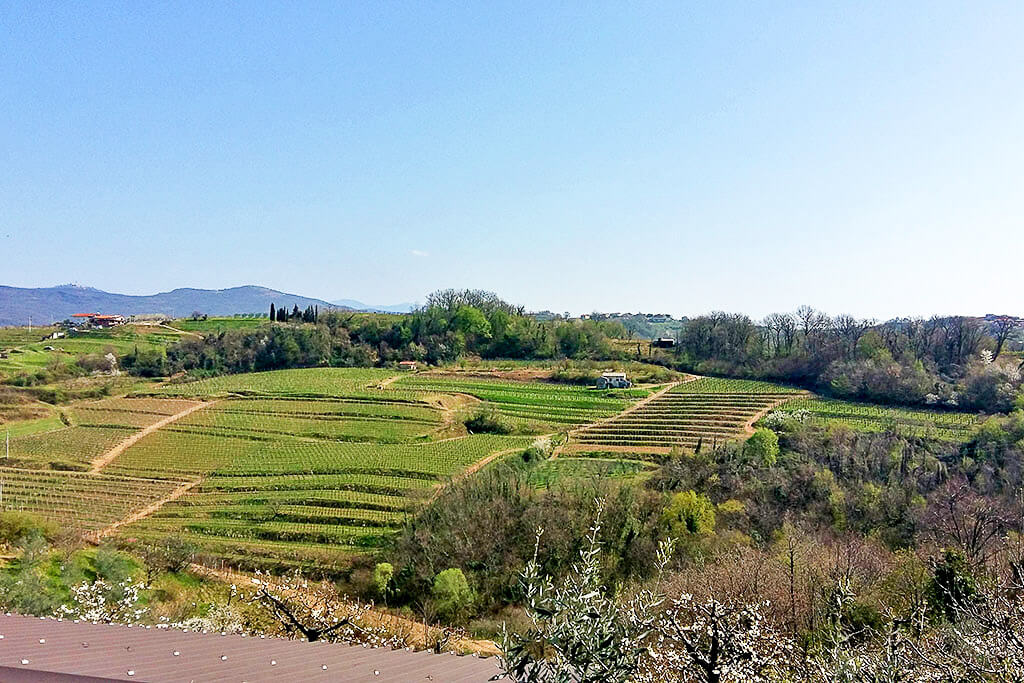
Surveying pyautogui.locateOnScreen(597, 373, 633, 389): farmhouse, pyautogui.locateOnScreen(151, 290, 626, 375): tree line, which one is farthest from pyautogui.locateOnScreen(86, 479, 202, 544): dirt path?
pyautogui.locateOnScreen(151, 290, 626, 375): tree line

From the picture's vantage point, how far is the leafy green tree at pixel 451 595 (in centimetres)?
1947

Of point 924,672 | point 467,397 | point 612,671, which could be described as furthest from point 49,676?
point 467,397

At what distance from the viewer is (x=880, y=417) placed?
147ft

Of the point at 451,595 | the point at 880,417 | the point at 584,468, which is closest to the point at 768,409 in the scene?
the point at 880,417

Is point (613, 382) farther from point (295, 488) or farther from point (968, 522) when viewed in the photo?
point (968, 522)

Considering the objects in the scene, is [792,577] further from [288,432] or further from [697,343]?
[697,343]

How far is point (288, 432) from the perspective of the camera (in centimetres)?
4838

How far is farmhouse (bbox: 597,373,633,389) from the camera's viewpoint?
206ft

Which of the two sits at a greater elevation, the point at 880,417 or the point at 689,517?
the point at 880,417

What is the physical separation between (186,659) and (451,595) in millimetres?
13857

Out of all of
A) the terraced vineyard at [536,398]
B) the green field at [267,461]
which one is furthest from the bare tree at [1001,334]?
the green field at [267,461]

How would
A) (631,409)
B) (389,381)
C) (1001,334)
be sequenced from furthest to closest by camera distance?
(389,381)
(1001,334)
(631,409)

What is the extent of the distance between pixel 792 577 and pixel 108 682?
13313 mm

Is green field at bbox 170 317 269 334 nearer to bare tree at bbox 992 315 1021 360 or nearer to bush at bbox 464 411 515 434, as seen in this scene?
bush at bbox 464 411 515 434
